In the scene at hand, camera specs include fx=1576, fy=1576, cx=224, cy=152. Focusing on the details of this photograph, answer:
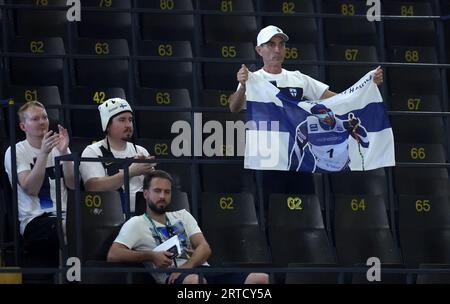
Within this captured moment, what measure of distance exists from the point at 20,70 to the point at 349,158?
9.85ft

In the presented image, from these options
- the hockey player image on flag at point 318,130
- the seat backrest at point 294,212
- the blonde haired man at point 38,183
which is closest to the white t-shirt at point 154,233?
the blonde haired man at point 38,183

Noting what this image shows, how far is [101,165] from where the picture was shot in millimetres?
11203

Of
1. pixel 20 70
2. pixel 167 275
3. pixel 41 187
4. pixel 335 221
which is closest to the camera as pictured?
pixel 167 275

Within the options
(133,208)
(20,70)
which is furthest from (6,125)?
(133,208)

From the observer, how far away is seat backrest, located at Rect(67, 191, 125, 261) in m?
10.8

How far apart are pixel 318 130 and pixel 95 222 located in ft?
6.14

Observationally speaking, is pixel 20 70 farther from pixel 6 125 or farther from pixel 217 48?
pixel 217 48

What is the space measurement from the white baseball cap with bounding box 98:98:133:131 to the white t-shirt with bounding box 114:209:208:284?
89 centimetres

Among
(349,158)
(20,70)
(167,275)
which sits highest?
(20,70)

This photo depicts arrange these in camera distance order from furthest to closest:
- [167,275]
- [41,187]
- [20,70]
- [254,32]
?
[254,32]
[20,70]
[41,187]
[167,275]

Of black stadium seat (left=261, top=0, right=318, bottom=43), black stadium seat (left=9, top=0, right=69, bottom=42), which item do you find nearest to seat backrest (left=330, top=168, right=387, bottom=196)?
black stadium seat (left=261, top=0, right=318, bottom=43)

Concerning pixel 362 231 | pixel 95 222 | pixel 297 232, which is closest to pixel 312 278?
pixel 297 232

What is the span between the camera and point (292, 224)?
38.5 ft

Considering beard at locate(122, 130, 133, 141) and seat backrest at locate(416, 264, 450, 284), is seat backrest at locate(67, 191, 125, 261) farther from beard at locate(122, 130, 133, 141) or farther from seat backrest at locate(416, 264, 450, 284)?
seat backrest at locate(416, 264, 450, 284)
